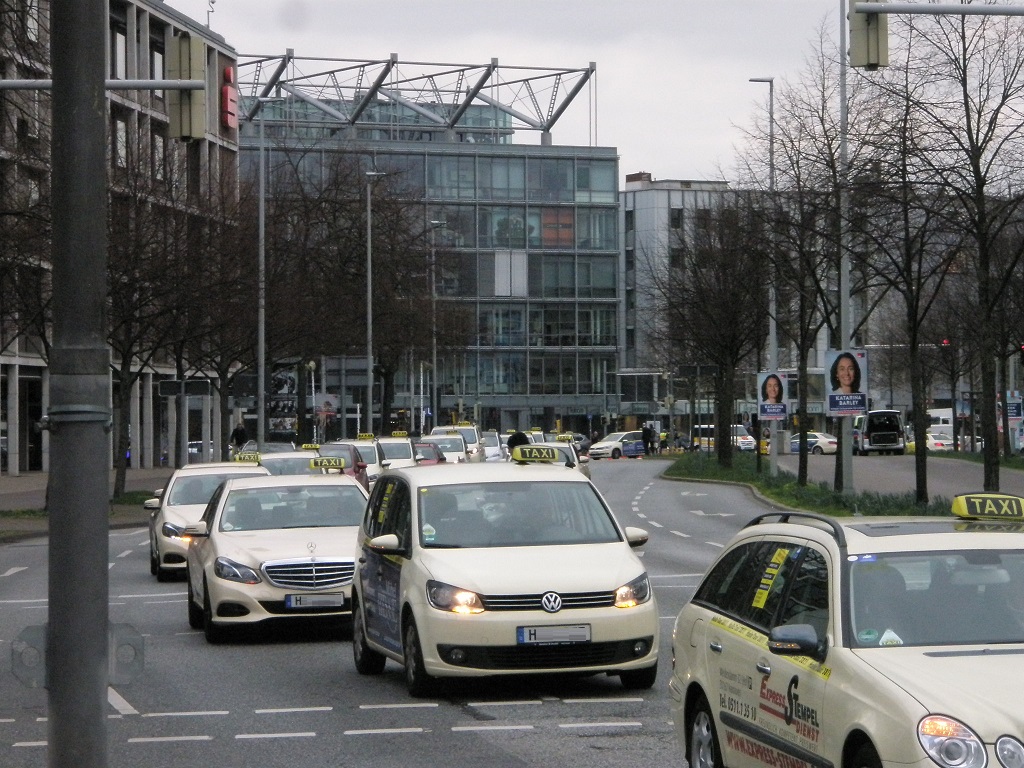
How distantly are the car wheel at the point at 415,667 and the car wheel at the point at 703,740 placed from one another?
3428 millimetres

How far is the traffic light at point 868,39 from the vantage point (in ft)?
49.5

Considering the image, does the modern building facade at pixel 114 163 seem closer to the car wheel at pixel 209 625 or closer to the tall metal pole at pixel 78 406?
the tall metal pole at pixel 78 406

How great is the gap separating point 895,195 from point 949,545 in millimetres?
19594

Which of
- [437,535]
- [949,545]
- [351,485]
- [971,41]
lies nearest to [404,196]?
[971,41]

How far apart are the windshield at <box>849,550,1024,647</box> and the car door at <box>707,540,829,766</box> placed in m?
0.19

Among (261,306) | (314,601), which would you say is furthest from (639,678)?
(261,306)

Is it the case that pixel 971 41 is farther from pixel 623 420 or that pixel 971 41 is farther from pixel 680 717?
pixel 623 420

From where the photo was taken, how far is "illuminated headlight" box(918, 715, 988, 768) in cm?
537

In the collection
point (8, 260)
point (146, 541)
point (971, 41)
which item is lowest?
point (146, 541)

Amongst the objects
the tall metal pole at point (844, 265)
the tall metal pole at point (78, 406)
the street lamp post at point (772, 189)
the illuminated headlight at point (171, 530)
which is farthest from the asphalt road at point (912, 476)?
the tall metal pole at point (78, 406)

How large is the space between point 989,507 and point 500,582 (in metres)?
4.15

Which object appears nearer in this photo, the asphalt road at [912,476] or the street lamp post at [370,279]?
the asphalt road at [912,476]

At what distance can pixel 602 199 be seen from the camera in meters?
104

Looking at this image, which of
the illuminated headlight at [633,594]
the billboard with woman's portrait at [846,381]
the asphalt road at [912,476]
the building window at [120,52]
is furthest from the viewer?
the building window at [120,52]
